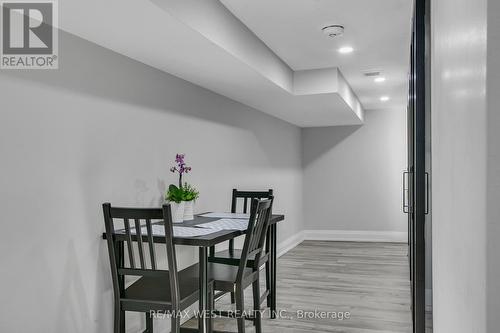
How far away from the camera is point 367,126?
707 centimetres

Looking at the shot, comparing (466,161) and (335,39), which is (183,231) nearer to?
(335,39)

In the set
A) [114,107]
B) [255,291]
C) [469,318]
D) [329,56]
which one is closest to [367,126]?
[329,56]

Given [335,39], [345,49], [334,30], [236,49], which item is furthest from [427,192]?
[345,49]

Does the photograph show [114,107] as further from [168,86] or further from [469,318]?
[469,318]

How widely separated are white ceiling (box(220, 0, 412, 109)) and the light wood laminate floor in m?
2.27

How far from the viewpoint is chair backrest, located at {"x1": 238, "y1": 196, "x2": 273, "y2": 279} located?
2.53 metres

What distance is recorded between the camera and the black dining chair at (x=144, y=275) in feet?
6.92

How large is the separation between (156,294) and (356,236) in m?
5.41

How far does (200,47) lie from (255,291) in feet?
5.67

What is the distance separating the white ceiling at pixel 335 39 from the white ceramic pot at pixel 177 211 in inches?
56.0

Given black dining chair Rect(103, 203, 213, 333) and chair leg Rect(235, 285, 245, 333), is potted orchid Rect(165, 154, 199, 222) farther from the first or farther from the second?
chair leg Rect(235, 285, 245, 333)

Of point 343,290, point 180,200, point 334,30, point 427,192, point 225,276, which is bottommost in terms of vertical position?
point 343,290

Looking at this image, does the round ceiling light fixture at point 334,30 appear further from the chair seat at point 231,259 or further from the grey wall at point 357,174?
the grey wall at point 357,174

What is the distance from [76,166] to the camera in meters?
2.33
